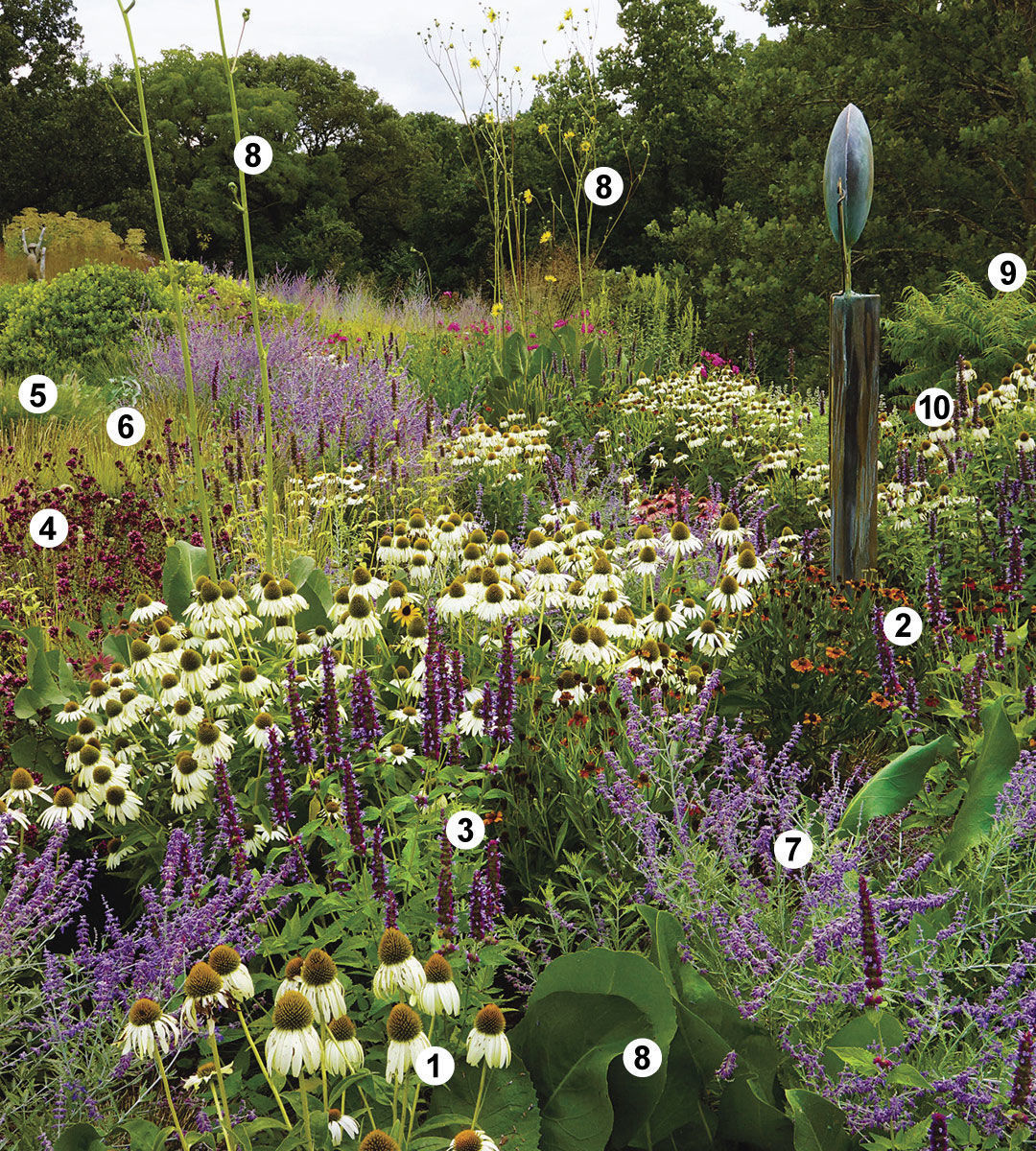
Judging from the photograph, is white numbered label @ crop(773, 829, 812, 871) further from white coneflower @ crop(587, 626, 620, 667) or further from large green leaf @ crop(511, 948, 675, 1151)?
white coneflower @ crop(587, 626, 620, 667)

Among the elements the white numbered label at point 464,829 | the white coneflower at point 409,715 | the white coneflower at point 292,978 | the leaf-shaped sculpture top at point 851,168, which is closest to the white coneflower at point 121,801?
the white coneflower at point 409,715

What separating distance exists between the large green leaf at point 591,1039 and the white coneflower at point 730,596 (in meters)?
1.23

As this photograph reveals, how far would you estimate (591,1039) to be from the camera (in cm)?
175

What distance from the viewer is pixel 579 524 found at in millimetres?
3457

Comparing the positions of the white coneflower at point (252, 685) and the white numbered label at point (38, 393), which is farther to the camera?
the white numbered label at point (38, 393)

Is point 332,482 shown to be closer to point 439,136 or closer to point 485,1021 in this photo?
point 485,1021

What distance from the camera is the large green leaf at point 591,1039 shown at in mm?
1704

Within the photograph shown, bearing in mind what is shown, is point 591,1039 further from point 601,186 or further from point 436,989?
point 601,186

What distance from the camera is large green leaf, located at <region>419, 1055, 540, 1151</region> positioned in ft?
5.31

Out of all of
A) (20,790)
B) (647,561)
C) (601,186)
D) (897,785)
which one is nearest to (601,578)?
(647,561)

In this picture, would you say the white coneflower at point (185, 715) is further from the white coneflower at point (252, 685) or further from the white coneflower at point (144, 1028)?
the white coneflower at point (144, 1028)

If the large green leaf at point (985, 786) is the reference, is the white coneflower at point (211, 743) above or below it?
above

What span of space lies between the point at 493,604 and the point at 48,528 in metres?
2.35

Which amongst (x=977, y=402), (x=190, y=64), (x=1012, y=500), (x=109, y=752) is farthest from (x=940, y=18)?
(x=190, y=64)
